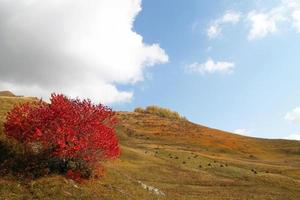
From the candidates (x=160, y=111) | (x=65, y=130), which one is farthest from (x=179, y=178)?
(x=160, y=111)

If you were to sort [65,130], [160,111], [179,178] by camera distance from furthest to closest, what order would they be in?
[160,111] < [179,178] < [65,130]

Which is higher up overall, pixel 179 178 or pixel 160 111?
pixel 160 111

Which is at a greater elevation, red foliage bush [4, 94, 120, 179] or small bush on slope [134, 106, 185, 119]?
small bush on slope [134, 106, 185, 119]

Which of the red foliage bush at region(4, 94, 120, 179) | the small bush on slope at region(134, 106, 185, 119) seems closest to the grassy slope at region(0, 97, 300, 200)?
the red foliage bush at region(4, 94, 120, 179)

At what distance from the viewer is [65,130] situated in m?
36.5

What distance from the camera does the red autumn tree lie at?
3653 cm

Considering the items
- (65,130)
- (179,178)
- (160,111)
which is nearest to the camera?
(65,130)

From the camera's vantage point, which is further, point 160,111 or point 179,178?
point 160,111

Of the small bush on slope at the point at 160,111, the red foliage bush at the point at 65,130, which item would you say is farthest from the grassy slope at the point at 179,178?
the small bush on slope at the point at 160,111

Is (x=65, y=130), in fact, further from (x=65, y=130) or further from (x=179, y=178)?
(x=179, y=178)

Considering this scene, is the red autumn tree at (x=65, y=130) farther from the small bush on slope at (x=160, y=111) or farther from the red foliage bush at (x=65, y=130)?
the small bush on slope at (x=160, y=111)

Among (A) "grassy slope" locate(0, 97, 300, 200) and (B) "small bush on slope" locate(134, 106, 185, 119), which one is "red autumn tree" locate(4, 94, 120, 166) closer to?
(A) "grassy slope" locate(0, 97, 300, 200)

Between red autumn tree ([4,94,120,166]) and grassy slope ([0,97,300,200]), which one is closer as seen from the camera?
grassy slope ([0,97,300,200])

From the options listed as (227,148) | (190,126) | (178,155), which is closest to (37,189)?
(178,155)
